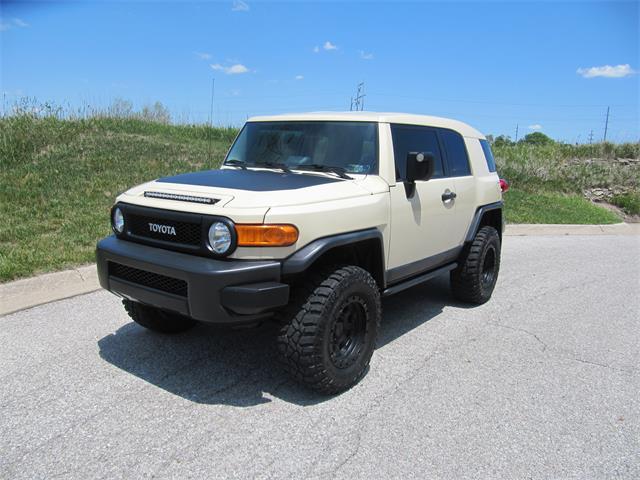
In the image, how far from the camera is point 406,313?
533 centimetres

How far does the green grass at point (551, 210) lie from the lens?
12.1 m

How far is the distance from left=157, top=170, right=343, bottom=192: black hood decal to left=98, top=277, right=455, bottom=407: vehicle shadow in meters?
1.17

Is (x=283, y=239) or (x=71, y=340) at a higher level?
(x=283, y=239)

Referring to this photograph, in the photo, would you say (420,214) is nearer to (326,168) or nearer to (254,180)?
(326,168)

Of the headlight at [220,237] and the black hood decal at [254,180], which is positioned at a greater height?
the black hood decal at [254,180]

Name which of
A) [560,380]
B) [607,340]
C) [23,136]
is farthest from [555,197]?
[23,136]

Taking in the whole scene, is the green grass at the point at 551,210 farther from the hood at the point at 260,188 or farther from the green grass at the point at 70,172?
the hood at the point at 260,188

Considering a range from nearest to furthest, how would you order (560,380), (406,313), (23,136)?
(560,380), (406,313), (23,136)

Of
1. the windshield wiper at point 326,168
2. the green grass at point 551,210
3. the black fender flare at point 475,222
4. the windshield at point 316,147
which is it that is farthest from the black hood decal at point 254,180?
the green grass at point 551,210

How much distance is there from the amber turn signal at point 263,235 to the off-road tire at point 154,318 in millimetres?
1399

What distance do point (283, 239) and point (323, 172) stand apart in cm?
103

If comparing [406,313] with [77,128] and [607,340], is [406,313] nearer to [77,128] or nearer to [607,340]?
[607,340]

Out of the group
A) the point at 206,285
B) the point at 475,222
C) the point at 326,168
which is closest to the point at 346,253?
the point at 326,168

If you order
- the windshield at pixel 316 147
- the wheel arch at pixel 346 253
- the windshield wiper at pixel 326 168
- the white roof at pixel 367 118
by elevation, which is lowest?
the wheel arch at pixel 346 253
